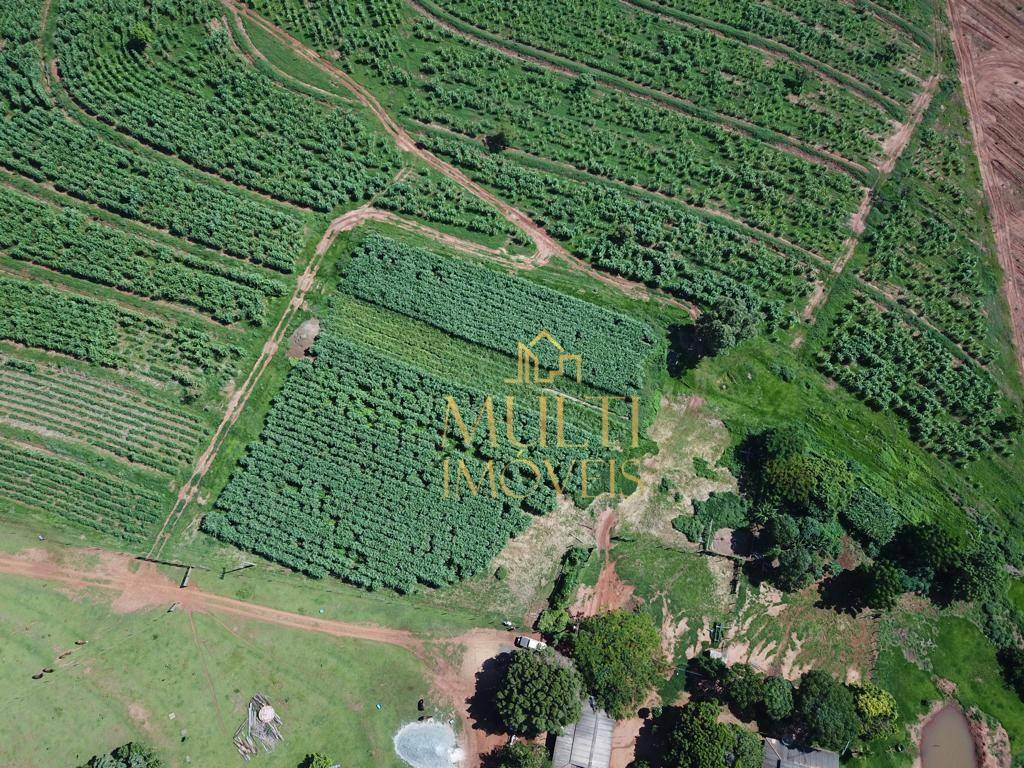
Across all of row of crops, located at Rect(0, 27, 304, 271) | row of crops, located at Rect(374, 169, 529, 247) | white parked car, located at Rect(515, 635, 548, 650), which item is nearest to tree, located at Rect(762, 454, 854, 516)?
white parked car, located at Rect(515, 635, 548, 650)

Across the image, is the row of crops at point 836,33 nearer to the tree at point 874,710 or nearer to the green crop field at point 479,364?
the green crop field at point 479,364

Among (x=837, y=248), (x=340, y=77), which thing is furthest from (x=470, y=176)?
(x=837, y=248)

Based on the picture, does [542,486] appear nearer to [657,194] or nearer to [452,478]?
[452,478]

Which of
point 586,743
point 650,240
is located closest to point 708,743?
point 586,743

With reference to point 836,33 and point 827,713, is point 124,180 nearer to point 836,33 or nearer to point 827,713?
point 827,713

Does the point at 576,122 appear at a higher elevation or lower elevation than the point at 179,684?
higher

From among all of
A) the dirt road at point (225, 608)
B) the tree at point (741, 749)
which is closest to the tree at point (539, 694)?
the dirt road at point (225, 608)
